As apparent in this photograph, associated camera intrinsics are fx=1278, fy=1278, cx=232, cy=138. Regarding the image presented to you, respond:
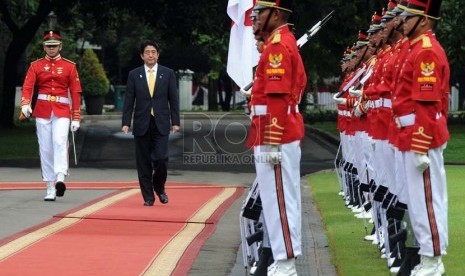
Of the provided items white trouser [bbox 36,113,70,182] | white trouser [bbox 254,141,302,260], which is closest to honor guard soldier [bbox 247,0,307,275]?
white trouser [bbox 254,141,302,260]

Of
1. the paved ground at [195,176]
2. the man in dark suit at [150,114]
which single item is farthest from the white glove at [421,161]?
the man in dark suit at [150,114]

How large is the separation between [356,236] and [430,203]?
12.7 feet

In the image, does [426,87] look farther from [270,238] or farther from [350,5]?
[350,5]

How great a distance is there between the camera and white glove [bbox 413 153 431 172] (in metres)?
8.97

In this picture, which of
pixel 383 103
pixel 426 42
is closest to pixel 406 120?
pixel 426 42

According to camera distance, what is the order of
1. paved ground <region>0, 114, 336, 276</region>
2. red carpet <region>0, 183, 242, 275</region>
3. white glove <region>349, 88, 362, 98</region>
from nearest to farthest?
1. red carpet <region>0, 183, 242, 275</region>
2. paved ground <region>0, 114, 336, 276</region>
3. white glove <region>349, 88, 362, 98</region>

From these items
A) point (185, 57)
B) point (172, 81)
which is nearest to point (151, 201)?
point (172, 81)

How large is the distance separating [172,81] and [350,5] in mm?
20397

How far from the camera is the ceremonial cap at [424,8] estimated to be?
363 inches

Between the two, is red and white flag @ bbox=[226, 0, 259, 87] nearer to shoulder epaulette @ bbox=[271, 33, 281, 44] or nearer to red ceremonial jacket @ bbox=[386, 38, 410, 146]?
red ceremonial jacket @ bbox=[386, 38, 410, 146]

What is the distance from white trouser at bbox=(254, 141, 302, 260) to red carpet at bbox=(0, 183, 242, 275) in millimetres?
1384

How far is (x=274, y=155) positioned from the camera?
916cm

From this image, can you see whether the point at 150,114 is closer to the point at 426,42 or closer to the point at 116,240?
the point at 116,240

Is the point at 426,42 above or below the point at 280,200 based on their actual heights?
above
